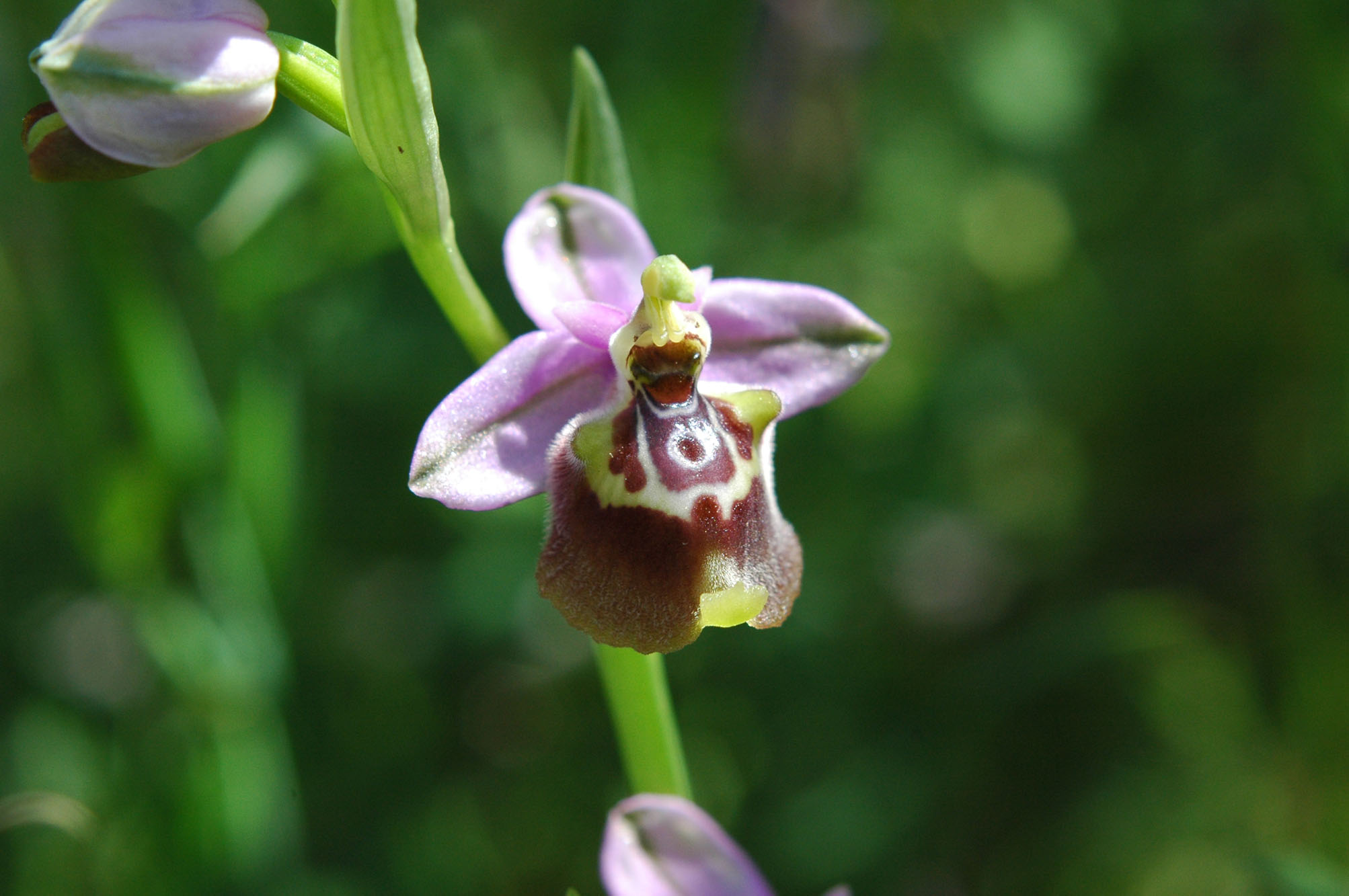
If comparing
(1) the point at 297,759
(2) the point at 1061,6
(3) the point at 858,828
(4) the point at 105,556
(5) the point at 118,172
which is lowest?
(3) the point at 858,828

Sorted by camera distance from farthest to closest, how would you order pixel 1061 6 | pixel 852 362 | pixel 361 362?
pixel 1061 6, pixel 361 362, pixel 852 362

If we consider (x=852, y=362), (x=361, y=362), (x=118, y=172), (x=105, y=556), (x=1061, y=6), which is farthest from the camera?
(x=1061, y=6)

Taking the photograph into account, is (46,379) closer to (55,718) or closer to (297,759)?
(55,718)

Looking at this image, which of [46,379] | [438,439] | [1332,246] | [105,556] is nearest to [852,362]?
[438,439]

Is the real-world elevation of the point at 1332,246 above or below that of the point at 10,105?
below

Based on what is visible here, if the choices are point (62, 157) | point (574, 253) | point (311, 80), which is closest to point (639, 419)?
point (574, 253)

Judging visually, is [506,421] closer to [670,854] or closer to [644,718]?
[644,718]
